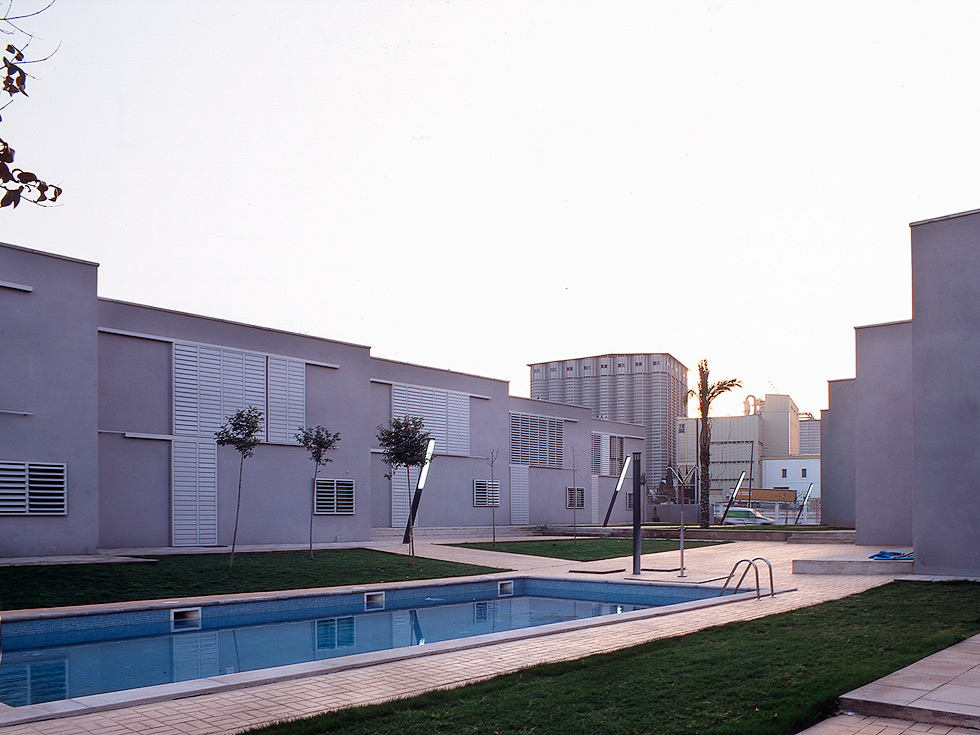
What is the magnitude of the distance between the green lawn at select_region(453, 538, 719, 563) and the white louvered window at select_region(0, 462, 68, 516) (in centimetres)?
1162

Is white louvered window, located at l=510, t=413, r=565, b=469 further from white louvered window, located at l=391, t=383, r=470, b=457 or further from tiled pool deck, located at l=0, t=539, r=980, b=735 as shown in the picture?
tiled pool deck, located at l=0, t=539, r=980, b=735

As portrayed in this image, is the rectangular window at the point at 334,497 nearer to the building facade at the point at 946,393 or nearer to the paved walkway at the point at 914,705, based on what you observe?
the building facade at the point at 946,393

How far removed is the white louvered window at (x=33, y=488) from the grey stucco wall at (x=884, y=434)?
63.6 feet

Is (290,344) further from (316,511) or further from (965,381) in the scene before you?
(965,381)

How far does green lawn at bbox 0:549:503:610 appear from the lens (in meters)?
13.6

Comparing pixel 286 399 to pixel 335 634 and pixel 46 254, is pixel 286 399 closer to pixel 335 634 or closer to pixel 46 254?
pixel 46 254

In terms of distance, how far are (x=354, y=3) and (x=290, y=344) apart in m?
14.2

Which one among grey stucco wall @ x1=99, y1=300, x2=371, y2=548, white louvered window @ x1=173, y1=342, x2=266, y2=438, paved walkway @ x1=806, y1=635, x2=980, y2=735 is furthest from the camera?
white louvered window @ x1=173, y1=342, x2=266, y2=438

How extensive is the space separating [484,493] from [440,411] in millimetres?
4192

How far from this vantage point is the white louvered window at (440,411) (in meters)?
30.4

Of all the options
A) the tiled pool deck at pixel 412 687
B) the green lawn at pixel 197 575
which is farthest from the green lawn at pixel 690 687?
the green lawn at pixel 197 575

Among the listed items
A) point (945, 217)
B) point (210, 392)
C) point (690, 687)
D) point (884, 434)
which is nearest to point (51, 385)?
point (210, 392)

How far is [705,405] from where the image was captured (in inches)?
1633

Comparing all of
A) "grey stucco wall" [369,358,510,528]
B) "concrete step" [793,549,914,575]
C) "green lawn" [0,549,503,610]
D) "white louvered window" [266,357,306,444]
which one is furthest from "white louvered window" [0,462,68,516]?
"concrete step" [793,549,914,575]
